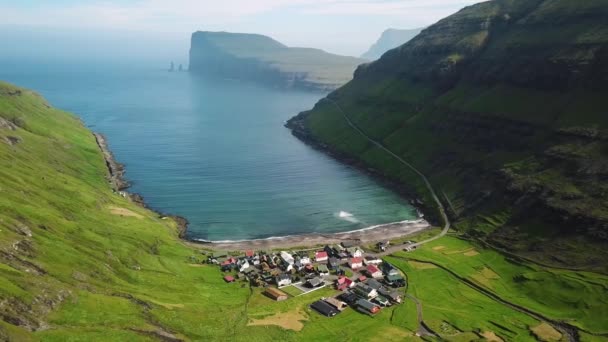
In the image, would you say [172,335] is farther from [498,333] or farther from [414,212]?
[414,212]

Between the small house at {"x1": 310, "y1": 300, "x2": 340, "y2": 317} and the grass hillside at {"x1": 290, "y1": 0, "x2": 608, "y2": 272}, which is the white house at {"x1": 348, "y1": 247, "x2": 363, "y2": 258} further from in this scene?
the grass hillside at {"x1": 290, "y1": 0, "x2": 608, "y2": 272}

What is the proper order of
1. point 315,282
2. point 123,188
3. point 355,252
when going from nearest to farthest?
point 315,282 → point 355,252 → point 123,188

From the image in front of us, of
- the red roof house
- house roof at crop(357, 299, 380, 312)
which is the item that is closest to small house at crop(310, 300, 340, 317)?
house roof at crop(357, 299, 380, 312)

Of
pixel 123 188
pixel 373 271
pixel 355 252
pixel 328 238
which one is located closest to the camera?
pixel 373 271

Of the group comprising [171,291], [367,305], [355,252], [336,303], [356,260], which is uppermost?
[355,252]

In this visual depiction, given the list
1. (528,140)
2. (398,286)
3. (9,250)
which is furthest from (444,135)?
(9,250)

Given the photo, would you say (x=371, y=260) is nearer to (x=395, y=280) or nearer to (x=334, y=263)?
(x=334, y=263)

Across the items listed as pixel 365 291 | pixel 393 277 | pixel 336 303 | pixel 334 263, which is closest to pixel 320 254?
pixel 334 263
